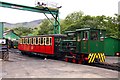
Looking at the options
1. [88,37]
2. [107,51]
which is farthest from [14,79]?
[107,51]

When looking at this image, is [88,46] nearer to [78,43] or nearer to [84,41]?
[84,41]

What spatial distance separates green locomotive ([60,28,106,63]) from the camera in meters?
17.5

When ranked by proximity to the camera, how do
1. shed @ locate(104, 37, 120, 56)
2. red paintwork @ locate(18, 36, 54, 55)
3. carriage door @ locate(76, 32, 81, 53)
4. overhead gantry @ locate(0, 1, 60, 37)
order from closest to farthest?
carriage door @ locate(76, 32, 81, 53) < red paintwork @ locate(18, 36, 54, 55) < shed @ locate(104, 37, 120, 56) < overhead gantry @ locate(0, 1, 60, 37)

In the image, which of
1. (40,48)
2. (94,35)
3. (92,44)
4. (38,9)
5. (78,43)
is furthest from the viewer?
(38,9)

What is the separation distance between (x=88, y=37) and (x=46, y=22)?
134 ft

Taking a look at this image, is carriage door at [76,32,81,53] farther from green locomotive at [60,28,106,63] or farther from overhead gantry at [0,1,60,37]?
overhead gantry at [0,1,60,37]

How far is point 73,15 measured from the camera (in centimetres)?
5481

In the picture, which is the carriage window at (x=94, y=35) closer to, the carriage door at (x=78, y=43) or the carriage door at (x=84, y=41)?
the carriage door at (x=84, y=41)

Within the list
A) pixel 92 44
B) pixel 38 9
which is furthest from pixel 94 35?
pixel 38 9

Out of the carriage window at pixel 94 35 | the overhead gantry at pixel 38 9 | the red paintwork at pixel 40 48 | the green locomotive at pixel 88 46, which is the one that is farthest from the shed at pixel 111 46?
the carriage window at pixel 94 35

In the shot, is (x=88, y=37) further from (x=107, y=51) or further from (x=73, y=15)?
(x=73, y=15)

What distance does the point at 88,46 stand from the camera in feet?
57.3

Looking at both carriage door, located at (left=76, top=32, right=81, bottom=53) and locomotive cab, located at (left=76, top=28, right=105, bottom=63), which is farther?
carriage door, located at (left=76, top=32, right=81, bottom=53)

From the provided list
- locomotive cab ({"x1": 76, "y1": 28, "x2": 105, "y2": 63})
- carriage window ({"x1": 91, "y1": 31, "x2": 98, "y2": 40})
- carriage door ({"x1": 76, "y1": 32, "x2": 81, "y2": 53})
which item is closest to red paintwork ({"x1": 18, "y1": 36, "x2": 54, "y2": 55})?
carriage door ({"x1": 76, "y1": 32, "x2": 81, "y2": 53})
